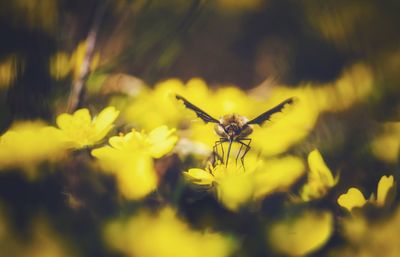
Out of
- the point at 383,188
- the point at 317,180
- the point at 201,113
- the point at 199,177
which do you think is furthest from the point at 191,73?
the point at 383,188

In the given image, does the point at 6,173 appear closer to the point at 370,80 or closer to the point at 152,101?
the point at 152,101

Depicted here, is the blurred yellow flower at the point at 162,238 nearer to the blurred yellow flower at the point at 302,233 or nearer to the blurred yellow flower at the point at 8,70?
the blurred yellow flower at the point at 302,233

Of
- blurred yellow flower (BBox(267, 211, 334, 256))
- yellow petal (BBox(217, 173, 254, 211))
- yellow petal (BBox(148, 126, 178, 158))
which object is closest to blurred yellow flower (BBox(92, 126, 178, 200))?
yellow petal (BBox(148, 126, 178, 158))

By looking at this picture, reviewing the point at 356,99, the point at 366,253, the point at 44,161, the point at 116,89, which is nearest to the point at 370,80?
the point at 356,99

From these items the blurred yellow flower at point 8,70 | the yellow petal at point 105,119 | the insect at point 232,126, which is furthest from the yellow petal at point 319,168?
the blurred yellow flower at point 8,70

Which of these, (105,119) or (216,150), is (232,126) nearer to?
(216,150)

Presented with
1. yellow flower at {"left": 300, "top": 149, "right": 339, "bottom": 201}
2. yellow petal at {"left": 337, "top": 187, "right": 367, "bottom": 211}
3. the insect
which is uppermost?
the insect

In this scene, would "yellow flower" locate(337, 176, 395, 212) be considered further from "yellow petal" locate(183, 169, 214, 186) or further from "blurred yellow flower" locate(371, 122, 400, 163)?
"yellow petal" locate(183, 169, 214, 186)
